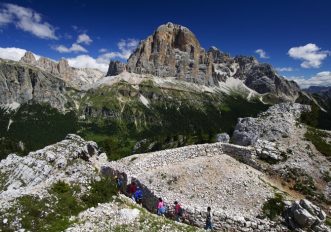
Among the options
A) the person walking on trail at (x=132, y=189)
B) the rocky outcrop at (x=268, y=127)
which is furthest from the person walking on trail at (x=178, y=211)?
the rocky outcrop at (x=268, y=127)

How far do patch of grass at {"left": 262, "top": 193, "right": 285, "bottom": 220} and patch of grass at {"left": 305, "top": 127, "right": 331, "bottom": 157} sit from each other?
17.0 metres

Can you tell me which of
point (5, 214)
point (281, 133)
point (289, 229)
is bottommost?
point (289, 229)

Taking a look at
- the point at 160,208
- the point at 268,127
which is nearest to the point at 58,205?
the point at 160,208

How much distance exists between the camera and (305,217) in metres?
34.0

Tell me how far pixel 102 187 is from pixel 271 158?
2618 cm

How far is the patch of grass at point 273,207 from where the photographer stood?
36.6m

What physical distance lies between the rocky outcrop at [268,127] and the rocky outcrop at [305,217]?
17.6 m

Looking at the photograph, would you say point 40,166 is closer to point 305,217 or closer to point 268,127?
point 268,127

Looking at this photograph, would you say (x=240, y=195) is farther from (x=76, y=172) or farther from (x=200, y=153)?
(x=76, y=172)

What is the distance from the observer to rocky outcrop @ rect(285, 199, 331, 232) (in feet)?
112

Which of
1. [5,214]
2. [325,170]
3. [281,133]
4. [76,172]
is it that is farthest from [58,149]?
[325,170]

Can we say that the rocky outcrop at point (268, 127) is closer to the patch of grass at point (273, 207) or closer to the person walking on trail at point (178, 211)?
the patch of grass at point (273, 207)

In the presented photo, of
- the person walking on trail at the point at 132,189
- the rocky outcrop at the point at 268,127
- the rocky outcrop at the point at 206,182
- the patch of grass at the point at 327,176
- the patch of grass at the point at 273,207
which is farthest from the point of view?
the rocky outcrop at the point at 268,127

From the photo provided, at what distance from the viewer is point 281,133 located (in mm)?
55219
